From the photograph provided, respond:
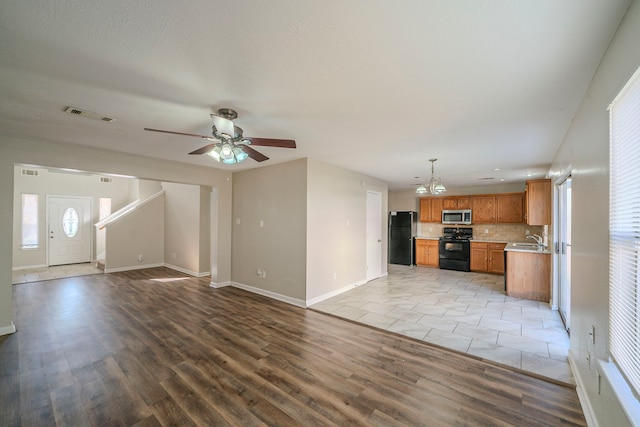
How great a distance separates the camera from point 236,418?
1.88m

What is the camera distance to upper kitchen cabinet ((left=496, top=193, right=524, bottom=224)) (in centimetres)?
698

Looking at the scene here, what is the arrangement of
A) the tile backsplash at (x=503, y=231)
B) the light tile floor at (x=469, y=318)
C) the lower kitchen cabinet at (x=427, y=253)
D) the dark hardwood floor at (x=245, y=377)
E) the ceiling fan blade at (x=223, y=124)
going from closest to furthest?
the dark hardwood floor at (x=245, y=377) < the ceiling fan blade at (x=223, y=124) < the light tile floor at (x=469, y=318) < the tile backsplash at (x=503, y=231) < the lower kitchen cabinet at (x=427, y=253)

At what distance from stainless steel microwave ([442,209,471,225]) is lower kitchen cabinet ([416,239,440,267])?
0.81 metres

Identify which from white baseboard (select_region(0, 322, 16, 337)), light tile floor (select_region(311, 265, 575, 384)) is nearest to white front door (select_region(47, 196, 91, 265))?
white baseboard (select_region(0, 322, 16, 337))

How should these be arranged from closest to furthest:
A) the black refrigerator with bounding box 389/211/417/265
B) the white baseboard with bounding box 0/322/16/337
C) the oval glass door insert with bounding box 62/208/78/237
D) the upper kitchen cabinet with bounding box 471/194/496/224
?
1. the white baseboard with bounding box 0/322/16/337
2. the upper kitchen cabinet with bounding box 471/194/496/224
3. the oval glass door insert with bounding box 62/208/78/237
4. the black refrigerator with bounding box 389/211/417/265

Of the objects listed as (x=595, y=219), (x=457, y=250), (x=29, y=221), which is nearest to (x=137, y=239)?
(x=29, y=221)

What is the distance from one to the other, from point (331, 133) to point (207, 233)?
4.86m

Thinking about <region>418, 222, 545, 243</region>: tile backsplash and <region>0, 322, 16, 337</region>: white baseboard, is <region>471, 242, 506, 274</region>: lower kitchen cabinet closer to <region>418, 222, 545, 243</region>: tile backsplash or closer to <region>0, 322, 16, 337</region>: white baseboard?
<region>418, 222, 545, 243</region>: tile backsplash

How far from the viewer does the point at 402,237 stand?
27.5ft

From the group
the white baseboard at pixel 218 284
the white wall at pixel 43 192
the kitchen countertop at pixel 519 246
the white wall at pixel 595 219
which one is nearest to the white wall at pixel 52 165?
the white baseboard at pixel 218 284

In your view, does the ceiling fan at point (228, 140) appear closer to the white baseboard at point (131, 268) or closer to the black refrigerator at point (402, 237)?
the white baseboard at point (131, 268)

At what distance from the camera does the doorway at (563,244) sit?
3686 millimetres

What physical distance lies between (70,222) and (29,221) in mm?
863

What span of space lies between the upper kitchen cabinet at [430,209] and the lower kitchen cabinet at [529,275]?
331 cm
